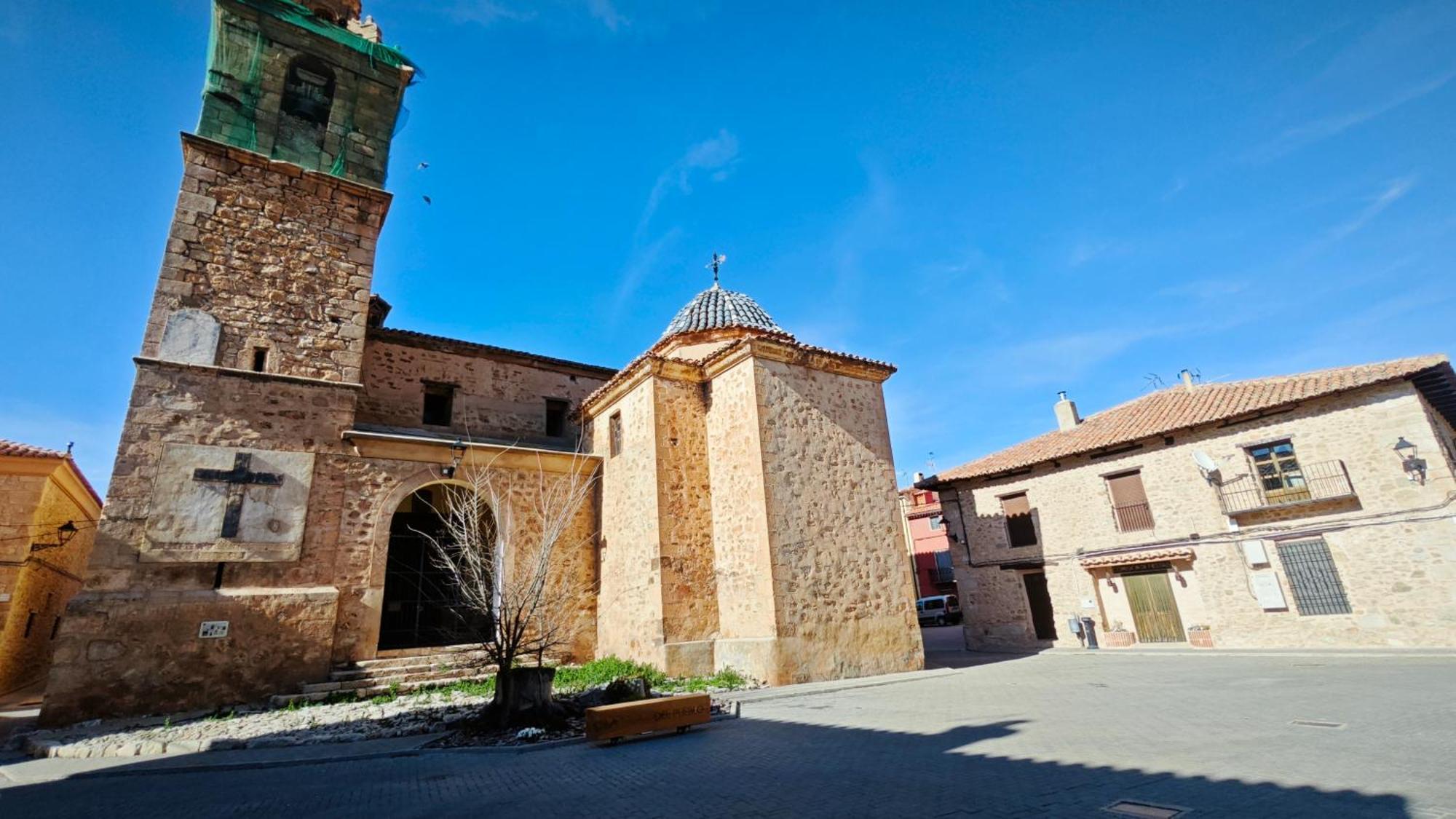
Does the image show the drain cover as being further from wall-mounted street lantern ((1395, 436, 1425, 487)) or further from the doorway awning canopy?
wall-mounted street lantern ((1395, 436, 1425, 487))

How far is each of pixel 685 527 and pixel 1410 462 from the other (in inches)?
545

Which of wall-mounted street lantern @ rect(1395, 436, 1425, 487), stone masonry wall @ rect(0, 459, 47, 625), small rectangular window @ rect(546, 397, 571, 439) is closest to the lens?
stone masonry wall @ rect(0, 459, 47, 625)

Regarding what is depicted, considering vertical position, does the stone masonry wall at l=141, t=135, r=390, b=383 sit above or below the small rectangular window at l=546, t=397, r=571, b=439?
above

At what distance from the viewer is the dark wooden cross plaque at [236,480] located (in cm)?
948

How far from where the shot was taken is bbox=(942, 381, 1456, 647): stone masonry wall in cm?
1188

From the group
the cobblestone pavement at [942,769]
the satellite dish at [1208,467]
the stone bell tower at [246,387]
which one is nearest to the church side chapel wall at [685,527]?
the cobblestone pavement at [942,769]

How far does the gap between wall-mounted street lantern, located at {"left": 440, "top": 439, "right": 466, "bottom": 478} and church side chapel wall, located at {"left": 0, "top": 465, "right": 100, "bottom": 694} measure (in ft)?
21.3

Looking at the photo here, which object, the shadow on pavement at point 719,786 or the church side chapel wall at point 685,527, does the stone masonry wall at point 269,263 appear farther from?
the shadow on pavement at point 719,786

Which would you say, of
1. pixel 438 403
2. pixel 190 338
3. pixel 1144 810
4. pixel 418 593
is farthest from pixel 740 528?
pixel 190 338

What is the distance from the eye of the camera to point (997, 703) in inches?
290

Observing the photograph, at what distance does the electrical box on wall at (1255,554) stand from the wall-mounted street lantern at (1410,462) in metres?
2.69

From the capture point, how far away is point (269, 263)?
11.2 metres

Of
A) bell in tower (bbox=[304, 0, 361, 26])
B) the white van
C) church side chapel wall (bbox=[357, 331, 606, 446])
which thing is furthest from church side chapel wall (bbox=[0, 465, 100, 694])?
the white van

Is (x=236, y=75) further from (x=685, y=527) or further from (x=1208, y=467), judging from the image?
(x=1208, y=467)
